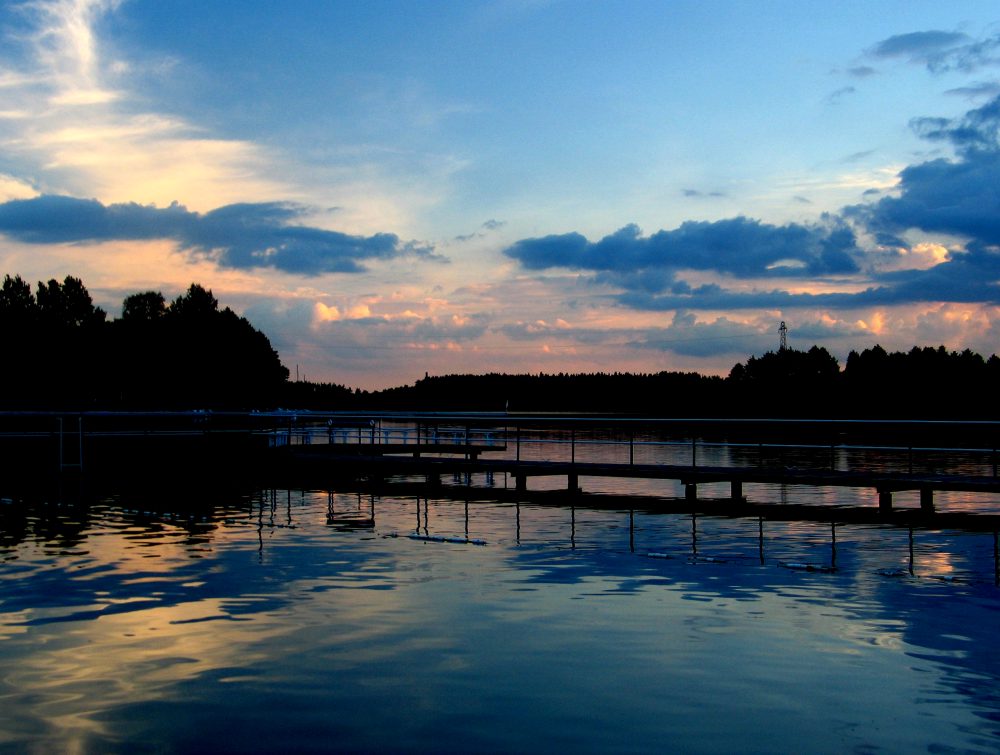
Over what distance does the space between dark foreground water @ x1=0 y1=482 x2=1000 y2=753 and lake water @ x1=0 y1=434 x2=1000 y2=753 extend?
0.04m

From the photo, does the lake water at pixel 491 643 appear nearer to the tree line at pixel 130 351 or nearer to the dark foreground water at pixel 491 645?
the dark foreground water at pixel 491 645

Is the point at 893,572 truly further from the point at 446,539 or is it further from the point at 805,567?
the point at 446,539

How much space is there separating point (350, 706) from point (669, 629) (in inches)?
182

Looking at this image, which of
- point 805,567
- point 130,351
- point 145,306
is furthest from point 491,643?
point 145,306

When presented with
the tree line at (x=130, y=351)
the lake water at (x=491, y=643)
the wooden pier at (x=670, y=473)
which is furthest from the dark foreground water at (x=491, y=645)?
the tree line at (x=130, y=351)

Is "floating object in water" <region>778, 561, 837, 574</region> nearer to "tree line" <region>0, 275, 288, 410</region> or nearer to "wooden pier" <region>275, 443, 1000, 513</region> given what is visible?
"wooden pier" <region>275, 443, 1000, 513</region>

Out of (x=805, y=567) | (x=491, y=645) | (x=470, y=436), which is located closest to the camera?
(x=491, y=645)

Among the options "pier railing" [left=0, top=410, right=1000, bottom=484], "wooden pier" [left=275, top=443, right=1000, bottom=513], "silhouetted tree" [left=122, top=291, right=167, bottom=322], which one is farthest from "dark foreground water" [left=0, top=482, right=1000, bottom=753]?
"silhouetted tree" [left=122, top=291, right=167, bottom=322]

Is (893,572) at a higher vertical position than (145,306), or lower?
lower

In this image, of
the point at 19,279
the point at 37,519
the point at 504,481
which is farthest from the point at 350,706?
the point at 19,279

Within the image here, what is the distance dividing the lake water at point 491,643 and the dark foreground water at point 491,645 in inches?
1.5

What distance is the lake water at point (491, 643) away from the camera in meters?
8.84

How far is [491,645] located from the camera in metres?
11.8

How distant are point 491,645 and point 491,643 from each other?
0.28 ft
